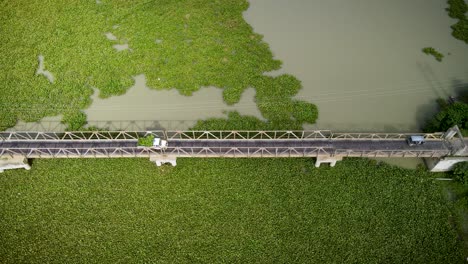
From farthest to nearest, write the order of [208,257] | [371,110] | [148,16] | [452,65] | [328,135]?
[148,16] < [452,65] < [371,110] < [328,135] < [208,257]

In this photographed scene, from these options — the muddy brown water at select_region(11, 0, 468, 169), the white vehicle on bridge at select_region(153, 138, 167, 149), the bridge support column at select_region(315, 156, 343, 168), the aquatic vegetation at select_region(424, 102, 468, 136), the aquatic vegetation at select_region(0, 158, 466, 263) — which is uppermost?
the muddy brown water at select_region(11, 0, 468, 169)

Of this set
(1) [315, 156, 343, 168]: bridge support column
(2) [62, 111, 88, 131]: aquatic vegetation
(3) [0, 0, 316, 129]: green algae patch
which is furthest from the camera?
(3) [0, 0, 316, 129]: green algae patch

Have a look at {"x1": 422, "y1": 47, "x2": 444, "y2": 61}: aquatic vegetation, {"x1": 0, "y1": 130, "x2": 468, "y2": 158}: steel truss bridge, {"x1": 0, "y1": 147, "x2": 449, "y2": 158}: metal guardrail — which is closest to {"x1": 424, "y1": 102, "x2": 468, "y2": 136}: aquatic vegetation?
{"x1": 0, "y1": 130, "x2": 468, "y2": 158}: steel truss bridge

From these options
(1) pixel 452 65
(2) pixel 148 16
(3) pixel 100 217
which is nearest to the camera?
(3) pixel 100 217

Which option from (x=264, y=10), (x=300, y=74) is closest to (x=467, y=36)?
(x=300, y=74)

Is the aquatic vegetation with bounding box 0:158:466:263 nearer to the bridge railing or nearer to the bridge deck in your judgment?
the bridge deck

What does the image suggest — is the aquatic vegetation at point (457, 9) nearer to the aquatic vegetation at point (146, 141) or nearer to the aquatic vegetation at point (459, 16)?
the aquatic vegetation at point (459, 16)

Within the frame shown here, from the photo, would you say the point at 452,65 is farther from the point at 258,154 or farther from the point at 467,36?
the point at 258,154
